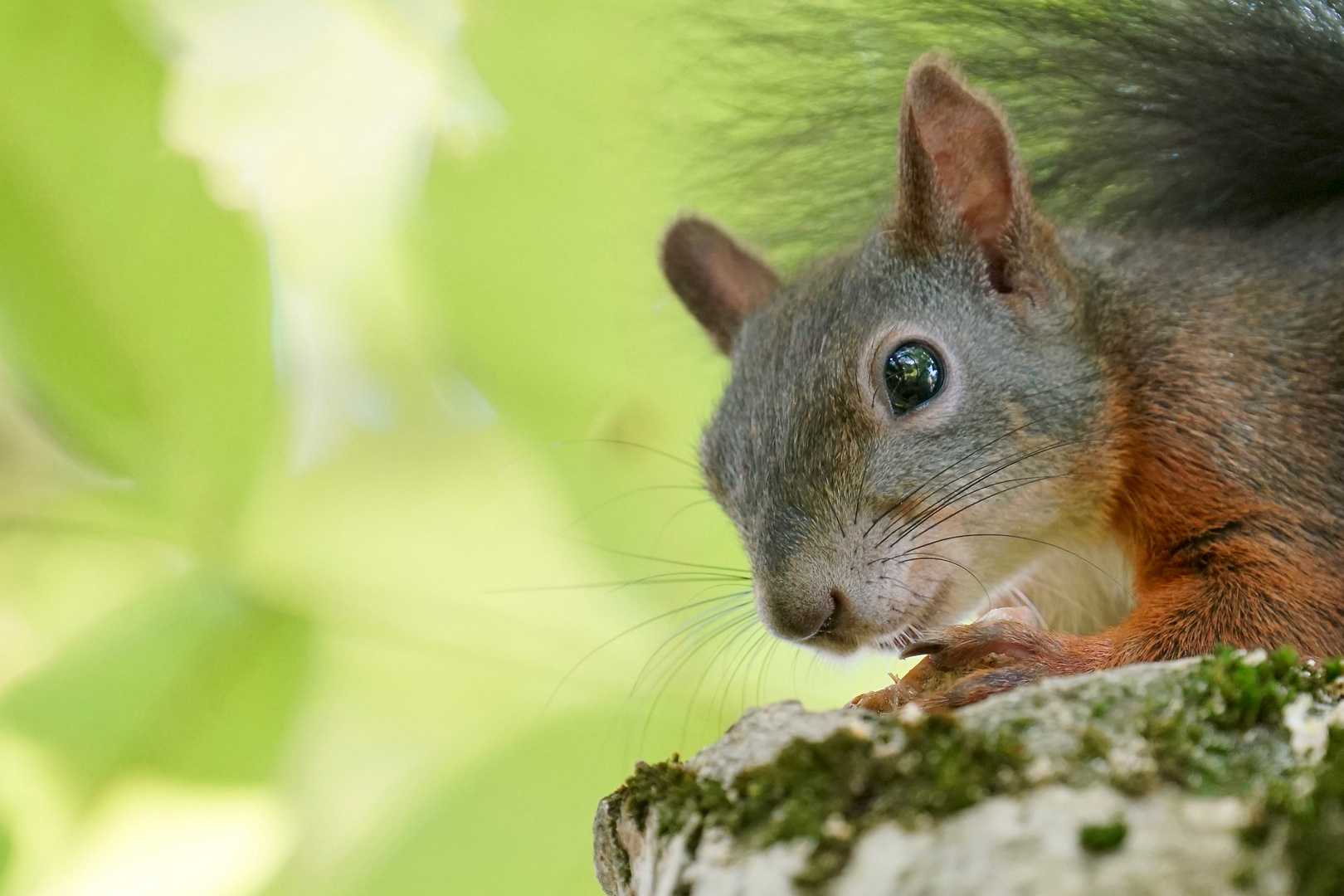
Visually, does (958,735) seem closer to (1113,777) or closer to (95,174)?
(1113,777)

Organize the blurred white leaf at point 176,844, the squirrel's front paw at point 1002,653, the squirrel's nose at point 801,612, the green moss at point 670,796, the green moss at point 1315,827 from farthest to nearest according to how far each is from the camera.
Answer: the blurred white leaf at point 176,844, the squirrel's nose at point 801,612, the squirrel's front paw at point 1002,653, the green moss at point 670,796, the green moss at point 1315,827

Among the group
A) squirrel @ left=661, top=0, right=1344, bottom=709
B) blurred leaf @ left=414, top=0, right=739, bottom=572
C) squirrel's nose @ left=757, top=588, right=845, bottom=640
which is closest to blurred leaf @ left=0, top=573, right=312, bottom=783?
blurred leaf @ left=414, top=0, right=739, bottom=572

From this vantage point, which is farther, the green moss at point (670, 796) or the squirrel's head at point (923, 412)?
the squirrel's head at point (923, 412)

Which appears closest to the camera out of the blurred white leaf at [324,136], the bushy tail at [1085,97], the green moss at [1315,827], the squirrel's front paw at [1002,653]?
the green moss at [1315,827]

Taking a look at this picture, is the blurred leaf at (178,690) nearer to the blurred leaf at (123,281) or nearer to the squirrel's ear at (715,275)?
the blurred leaf at (123,281)

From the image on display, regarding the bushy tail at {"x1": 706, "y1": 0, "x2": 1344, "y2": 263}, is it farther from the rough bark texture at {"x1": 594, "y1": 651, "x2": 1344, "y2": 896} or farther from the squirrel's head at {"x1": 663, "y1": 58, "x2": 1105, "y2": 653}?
the rough bark texture at {"x1": 594, "y1": 651, "x2": 1344, "y2": 896}

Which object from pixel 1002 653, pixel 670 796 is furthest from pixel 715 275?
pixel 670 796

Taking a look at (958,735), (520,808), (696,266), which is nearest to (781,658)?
(520,808)

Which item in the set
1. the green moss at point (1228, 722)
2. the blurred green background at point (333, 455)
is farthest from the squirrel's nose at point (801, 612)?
the blurred green background at point (333, 455)
